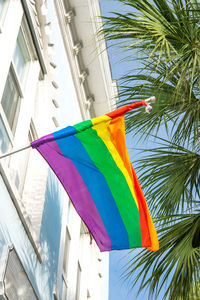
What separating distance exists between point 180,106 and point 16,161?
266 centimetres

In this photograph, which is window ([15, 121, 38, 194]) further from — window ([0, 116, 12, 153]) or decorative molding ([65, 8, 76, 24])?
decorative molding ([65, 8, 76, 24])

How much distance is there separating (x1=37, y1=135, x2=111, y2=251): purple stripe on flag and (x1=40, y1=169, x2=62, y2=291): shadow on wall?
7.19 ft

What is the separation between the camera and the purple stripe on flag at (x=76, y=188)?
501cm

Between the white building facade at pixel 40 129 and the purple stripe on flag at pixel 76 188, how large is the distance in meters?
0.88

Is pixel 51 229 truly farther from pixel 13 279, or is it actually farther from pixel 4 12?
pixel 4 12

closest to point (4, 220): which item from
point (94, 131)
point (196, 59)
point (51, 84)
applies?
point (94, 131)

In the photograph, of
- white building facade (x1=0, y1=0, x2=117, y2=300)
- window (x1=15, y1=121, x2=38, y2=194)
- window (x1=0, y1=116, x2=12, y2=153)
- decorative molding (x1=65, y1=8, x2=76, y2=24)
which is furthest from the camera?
decorative molding (x1=65, y1=8, x2=76, y2=24)

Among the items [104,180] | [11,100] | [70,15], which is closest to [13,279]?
[104,180]

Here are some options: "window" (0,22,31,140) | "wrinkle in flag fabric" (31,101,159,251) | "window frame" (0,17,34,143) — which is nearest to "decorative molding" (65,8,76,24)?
"window frame" (0,17,34,143)

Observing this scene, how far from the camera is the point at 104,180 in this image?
534cm

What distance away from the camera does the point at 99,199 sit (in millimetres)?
5316

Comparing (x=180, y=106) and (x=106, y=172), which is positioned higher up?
(x=180, y=106)

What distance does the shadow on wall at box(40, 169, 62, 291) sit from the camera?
761cm

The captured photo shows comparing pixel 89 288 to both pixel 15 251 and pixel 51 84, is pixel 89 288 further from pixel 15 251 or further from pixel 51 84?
pixel 15 251
